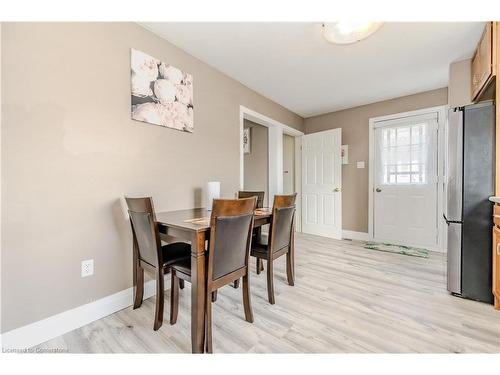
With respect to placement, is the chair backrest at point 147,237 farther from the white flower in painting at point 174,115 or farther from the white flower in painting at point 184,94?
the white flower in painting at point 184,94

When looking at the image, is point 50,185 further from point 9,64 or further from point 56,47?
point 56,47

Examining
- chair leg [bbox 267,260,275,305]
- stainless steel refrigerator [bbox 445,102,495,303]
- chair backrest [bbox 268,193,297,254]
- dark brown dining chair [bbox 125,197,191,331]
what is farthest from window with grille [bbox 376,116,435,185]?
dark brown dining chair [bbox 125,197,191,331]

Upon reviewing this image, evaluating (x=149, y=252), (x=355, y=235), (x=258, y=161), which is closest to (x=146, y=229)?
(x=149, y=252)

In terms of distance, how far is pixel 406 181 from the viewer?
344 centimetres

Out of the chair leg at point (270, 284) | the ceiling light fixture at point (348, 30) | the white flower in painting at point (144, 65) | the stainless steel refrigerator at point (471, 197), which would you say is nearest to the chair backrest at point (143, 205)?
the chair leg at point (270, 284)

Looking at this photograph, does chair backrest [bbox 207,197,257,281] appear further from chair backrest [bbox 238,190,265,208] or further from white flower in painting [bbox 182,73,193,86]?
white flower in painting [bbox 182,73,193,86]

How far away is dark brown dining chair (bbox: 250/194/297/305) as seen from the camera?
5.98 feet

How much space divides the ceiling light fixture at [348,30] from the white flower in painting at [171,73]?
1.36m

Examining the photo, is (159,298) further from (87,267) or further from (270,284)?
(270,284)

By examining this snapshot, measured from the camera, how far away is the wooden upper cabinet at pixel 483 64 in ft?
5.89

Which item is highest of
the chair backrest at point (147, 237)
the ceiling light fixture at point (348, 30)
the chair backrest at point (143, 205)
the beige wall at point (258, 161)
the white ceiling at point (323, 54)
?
the white ceiling at point (323, 54)

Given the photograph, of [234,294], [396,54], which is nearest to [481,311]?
[234,294]

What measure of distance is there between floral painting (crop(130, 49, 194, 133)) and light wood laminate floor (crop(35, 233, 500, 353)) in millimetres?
1588
